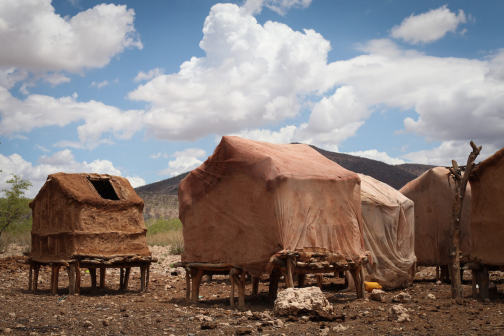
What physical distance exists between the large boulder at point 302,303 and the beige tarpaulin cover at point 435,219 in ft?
26.1

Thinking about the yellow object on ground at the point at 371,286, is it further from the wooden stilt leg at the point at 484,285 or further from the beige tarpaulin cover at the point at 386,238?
the wooden stilt leg at the point at 484,285

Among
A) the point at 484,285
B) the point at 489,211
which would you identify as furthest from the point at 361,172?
the point at 484,285

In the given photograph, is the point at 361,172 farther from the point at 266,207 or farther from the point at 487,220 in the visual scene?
the point at 266,207

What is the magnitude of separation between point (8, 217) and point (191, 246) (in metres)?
17.3

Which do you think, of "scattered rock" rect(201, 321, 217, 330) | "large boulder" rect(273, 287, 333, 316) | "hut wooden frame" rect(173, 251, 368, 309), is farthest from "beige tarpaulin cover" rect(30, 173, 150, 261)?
"large boulder" rect(273, 287, 333, 316)

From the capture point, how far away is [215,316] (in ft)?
28.2

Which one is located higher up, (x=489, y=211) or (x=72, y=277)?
(x=489, y=211)

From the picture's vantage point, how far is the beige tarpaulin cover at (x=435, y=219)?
14.7m

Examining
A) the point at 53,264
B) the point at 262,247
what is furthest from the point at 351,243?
the point at 53,264

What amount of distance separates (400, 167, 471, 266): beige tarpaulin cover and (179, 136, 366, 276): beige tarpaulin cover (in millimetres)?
6020

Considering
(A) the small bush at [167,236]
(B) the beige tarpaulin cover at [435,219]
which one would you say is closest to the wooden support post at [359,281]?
(B) the beige tarpaulin cover at [435,219]

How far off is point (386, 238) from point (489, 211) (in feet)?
11.6

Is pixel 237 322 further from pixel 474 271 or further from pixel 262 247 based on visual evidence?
pixel 474 271

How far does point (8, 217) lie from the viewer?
24.3 meters
